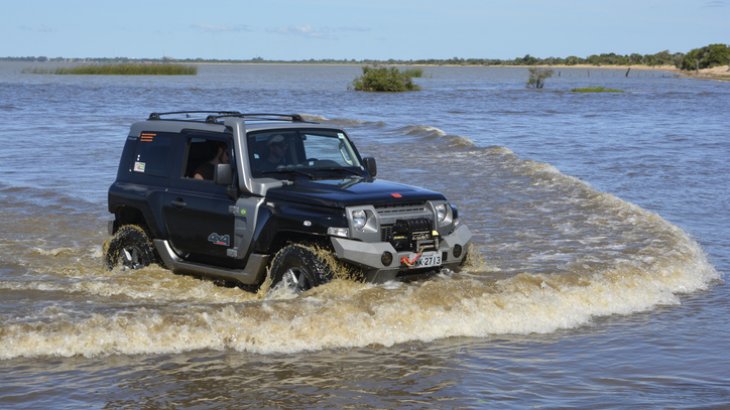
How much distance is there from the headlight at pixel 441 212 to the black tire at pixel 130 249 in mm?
3139

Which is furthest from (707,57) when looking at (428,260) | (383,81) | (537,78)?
→ (428,260)

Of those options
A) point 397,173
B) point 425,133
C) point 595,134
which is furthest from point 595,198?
point 595,134

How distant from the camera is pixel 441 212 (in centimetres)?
1009

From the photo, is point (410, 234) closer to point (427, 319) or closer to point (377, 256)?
point (377, 256)

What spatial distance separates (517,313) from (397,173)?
41.5 feet

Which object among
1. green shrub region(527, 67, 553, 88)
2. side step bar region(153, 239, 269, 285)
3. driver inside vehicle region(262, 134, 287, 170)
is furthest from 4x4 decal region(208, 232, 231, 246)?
green shrub region(527, 67, 553, 88)

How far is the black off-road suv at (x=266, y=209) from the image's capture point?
9516 mm

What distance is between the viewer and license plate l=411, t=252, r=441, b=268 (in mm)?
9711

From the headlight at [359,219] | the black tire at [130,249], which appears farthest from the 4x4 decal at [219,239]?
the headlight at [359,219]

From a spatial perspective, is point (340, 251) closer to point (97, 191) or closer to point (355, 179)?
point (355, 179)

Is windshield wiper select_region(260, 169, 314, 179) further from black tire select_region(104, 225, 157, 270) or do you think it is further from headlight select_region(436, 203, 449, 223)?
black tire select_region(104, 225, 157, 270)

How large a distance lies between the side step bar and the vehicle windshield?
0.85m

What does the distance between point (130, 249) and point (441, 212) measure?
139 inches

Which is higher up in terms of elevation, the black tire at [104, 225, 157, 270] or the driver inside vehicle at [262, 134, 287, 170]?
the driver inside vehicle at [262, 134, 287, 170]
